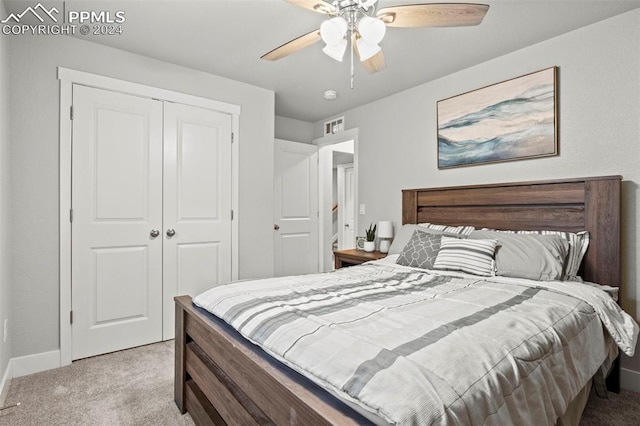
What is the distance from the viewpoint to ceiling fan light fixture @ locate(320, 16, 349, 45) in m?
1.61

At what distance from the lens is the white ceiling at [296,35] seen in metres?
2.10

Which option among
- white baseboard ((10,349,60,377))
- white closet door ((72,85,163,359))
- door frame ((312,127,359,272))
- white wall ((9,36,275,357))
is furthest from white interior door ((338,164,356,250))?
white baseboard ((10,349,60,377))

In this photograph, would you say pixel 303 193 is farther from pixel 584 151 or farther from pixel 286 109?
pixel 584 151

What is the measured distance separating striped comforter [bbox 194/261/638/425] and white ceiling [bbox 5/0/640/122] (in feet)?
5.73

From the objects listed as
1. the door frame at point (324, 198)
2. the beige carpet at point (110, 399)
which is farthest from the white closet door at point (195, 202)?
the door frame at point (324, 198)

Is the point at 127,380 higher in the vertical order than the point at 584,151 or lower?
lower

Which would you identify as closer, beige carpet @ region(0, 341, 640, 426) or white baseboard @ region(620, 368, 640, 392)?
beige carpet @ region(0, 341, 640, 426)

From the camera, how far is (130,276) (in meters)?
2.74

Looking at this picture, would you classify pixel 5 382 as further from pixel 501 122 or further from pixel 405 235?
pixel 501 122

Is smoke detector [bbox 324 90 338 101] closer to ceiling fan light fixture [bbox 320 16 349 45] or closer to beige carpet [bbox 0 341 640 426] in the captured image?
ceiling fan light fixture [bbox 320 16 349 45]

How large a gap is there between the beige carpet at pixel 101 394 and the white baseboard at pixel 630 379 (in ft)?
9.10

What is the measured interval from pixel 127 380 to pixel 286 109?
3269 millimetres

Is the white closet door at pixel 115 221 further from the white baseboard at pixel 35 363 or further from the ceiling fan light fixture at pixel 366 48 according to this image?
the ceiling fan light fixture at pixel 366 48

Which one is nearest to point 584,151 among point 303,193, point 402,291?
point 402,291
